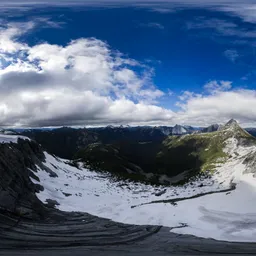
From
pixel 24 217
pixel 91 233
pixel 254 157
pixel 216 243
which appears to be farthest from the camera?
pixel 254 157

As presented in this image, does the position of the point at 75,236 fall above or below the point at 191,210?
above

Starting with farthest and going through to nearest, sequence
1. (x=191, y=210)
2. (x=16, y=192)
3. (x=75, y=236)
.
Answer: (x=191, y=210) < (x=16, y=192) < (x=75, y=236)

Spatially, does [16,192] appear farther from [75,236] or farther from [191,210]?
[191,210]

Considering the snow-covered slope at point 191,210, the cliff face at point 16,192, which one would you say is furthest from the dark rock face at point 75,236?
the snow-covered slope at point 191,210

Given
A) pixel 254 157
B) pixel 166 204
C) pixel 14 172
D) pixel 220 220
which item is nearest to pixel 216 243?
pixel 220 220

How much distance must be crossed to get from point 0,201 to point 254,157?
2909 inches

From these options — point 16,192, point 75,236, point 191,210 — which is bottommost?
point 191,210

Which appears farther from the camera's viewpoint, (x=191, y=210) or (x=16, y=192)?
(x=191, y=210)

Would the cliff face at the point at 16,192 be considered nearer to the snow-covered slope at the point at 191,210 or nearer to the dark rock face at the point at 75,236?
the dark rock face at the point at 75,236

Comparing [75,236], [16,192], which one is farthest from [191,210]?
[16,192]

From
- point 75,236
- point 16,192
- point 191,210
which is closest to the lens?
point 75,236

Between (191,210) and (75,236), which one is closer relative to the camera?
(75,236)

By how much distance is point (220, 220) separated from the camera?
44.8 metres

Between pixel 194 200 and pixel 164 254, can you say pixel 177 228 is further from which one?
pixel 194 200
